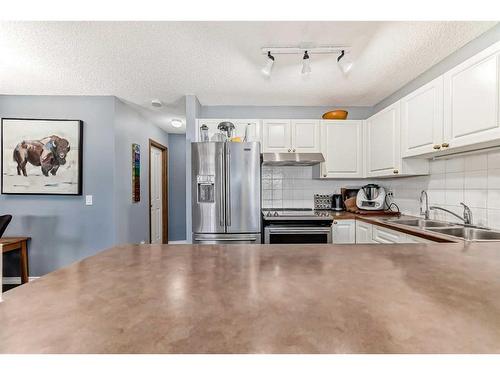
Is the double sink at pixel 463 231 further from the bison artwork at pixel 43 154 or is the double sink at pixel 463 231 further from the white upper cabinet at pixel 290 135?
the bison artwork at pixel 43 154

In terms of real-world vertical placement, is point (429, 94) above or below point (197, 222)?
above

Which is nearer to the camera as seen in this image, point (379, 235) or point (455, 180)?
point (455, 180)

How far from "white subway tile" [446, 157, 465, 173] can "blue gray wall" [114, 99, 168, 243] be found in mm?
3689

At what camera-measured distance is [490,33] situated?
6.10 feet

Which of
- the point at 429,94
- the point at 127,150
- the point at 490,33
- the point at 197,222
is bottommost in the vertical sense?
the point at 197,222

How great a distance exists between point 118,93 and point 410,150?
11.0 feet

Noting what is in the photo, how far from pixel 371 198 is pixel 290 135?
1279 millimetres

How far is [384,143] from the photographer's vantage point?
2809mm

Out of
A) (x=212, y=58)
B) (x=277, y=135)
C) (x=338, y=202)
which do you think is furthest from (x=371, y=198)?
(x=212, y=58)

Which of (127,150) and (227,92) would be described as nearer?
(227,92)

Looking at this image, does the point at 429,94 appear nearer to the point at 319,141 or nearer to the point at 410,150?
the point at 410,150

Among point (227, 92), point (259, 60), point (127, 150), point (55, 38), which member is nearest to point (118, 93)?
point (127, 150)

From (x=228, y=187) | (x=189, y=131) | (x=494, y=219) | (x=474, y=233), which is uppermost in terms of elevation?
(x=189, y=131)

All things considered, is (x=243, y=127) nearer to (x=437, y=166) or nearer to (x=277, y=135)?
(x=277, y=135)
